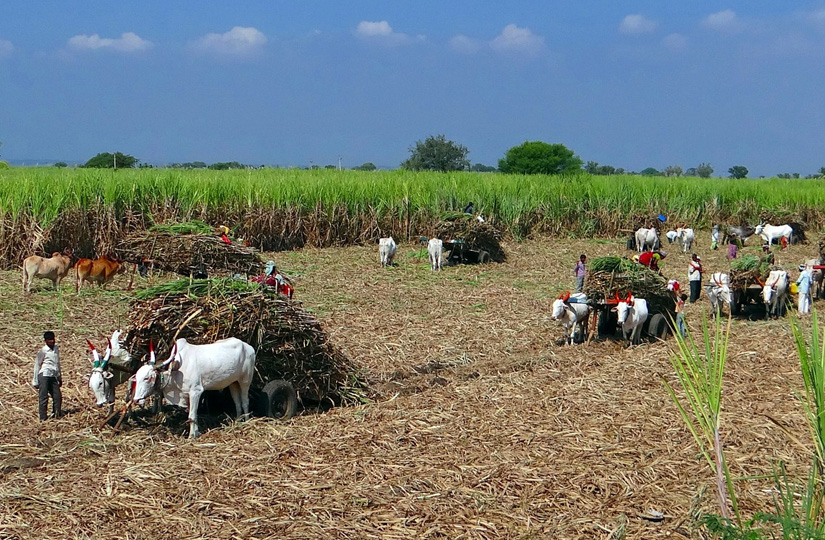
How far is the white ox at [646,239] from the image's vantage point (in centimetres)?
2600

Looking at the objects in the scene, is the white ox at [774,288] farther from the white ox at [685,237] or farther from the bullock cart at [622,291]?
the white ox at [685,237]

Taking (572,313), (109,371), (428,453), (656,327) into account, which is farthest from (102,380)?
(656,327)

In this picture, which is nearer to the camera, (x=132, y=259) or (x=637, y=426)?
(x=637, y=426)

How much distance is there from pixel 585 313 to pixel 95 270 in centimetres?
931

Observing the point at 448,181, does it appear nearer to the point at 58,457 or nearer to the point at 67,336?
the point at 67,336

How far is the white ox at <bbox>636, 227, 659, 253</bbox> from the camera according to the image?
2600 cm

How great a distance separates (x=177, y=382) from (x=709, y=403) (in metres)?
5.82

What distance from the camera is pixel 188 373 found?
828 cm

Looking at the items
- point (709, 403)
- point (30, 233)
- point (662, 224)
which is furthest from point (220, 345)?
point (662, 224)

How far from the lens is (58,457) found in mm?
7922

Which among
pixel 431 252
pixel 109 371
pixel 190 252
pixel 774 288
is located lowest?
pixel 109 371

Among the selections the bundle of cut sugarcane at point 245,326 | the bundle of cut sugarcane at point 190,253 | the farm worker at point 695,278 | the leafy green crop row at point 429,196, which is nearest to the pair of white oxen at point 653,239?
the leafy green crop row at point 429,196

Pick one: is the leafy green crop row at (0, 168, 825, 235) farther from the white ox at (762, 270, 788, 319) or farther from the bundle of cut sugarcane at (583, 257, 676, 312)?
the white ox at (762, 270, 788, 319)

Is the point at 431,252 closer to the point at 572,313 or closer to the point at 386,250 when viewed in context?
the point at 386,250
